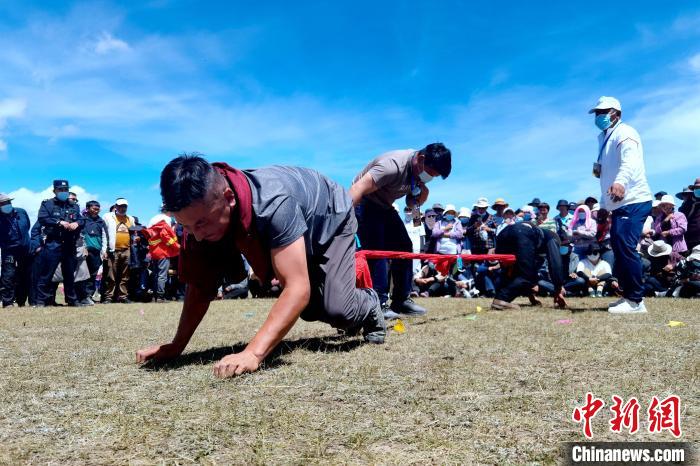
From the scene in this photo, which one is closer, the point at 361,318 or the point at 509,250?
the point at 361,318

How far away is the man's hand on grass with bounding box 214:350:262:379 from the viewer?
9.26ft

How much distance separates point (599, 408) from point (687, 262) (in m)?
8.95

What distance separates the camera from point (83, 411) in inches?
90.9

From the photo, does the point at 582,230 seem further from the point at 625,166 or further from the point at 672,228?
the point at 625,166

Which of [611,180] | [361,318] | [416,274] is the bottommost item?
[361,318]

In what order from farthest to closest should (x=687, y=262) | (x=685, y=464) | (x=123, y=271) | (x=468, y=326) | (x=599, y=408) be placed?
(x=123, y=271), (x=687, y=262), (x=468, y=326), (x=599, y=408), (x=685, y=464)

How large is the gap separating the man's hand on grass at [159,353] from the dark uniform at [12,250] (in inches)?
351

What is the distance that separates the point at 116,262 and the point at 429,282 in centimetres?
714


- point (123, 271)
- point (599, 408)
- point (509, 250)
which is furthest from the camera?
point (123, 271)

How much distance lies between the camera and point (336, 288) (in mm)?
3604

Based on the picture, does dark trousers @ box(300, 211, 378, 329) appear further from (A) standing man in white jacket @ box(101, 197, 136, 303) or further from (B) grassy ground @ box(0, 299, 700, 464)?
(A) standing man in white jacket @ box(101, 197, 136, 303)

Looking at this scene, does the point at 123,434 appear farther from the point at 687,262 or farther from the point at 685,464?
the point at 687,262

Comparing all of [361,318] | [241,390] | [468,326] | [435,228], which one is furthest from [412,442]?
[435,228]

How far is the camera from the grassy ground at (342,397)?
6.04ft
